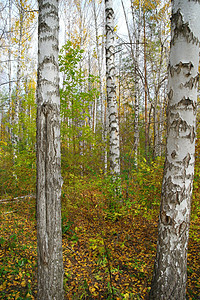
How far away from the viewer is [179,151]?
1846mm

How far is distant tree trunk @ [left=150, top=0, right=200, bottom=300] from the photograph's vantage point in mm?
1772

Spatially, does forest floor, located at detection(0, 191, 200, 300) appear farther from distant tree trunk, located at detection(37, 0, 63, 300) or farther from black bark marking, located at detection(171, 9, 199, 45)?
black bark marking, located at detection(171, 9, 199, 45)

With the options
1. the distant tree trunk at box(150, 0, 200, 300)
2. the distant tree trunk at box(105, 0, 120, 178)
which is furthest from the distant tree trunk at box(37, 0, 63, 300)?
the distant tree trunk at box(105, 0, 120, 178)

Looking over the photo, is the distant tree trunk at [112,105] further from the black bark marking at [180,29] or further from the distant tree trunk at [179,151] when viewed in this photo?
the black bark marking at [180,29]

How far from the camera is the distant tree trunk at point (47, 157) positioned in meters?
1.86

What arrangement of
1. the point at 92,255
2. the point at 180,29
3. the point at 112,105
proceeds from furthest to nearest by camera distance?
1. the point at 112,105
2. the point at 92,255
3. the point at 180,29

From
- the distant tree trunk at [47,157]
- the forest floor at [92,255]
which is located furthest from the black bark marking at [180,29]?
the forest floor at [92,255]

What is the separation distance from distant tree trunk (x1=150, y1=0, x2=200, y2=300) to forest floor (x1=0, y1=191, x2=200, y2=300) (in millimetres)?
695

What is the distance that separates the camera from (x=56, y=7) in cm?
192

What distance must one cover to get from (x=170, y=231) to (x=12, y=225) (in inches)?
156

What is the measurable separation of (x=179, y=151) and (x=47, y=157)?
4.58ft

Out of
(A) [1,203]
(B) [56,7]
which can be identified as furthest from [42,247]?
(A) [1,203]

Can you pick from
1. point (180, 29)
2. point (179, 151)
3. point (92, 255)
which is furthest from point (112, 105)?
point (92, 255)

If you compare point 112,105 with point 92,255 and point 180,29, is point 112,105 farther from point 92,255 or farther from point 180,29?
point 92,255
